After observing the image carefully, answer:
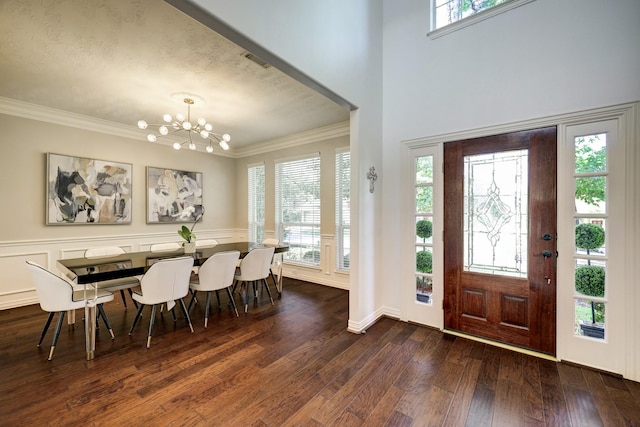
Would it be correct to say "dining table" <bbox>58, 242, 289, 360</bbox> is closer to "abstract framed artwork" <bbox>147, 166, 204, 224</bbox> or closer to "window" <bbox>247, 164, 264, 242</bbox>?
"abstract framed artwork" <bbox>147, 166, 204, 224</bbox>

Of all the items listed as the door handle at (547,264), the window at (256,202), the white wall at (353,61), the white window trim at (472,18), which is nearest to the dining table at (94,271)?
the white wall at (353,61)

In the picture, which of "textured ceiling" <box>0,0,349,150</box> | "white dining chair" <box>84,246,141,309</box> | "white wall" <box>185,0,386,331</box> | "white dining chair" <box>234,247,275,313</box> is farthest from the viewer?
"white dining chair" <box>234,247,275,313</box>

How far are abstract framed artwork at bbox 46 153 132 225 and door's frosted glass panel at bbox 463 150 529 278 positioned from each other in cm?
526

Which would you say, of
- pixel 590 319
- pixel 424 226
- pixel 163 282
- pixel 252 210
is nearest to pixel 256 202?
pixel 252 210

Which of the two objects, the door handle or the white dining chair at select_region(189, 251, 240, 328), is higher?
the door handle

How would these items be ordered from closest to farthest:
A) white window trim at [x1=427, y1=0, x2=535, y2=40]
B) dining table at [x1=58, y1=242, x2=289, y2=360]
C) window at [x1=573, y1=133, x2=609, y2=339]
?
window at [x1=573, y1=133, x2=609, y2=339]
dining table at [x1=58, y1=242, x2=289, y2=360]
white window trim at [x1=427, y1=0, x2=535, y2=40]

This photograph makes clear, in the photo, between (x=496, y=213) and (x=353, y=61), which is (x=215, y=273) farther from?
(x=496, y=213)

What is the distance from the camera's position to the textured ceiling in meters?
2.04

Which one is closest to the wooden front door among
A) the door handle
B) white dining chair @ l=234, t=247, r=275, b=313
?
the door handle

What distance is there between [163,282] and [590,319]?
12.9 ft

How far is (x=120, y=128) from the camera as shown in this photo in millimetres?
4457

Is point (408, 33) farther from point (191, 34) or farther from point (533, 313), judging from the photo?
point (533, 313)

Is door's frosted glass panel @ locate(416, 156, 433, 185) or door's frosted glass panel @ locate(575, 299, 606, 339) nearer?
door's frosted glass panel @ locate(575, 299, 606, 339)

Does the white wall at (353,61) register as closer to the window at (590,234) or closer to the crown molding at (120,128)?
the crown molding at (120,128)
